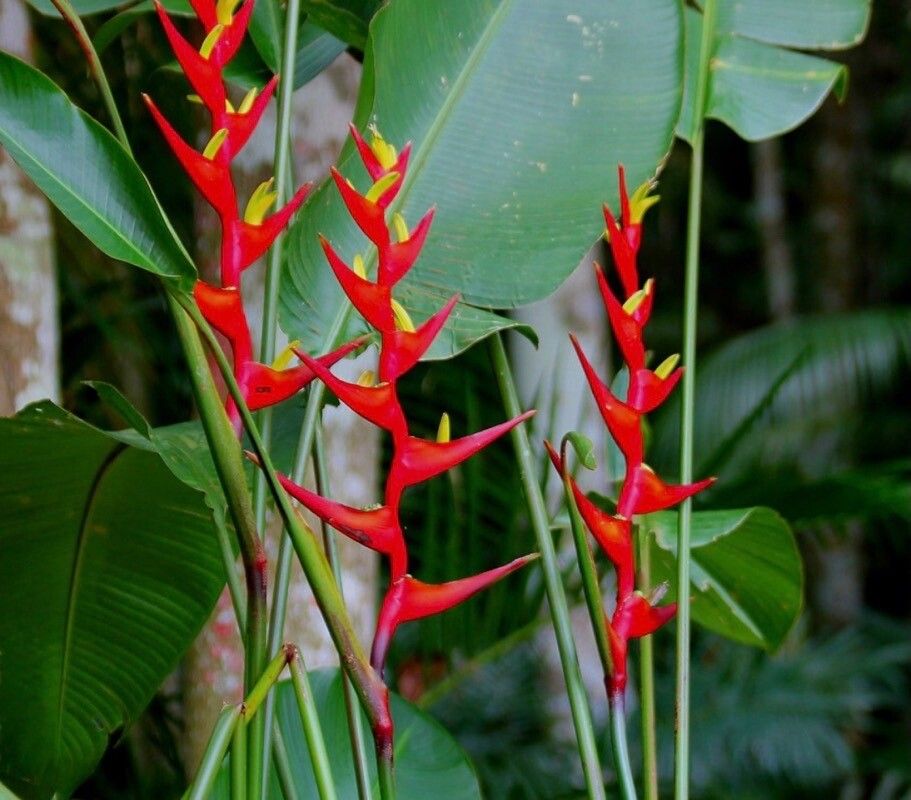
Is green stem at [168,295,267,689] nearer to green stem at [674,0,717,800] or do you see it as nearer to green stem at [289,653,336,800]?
green stem at [289,653,336,800]

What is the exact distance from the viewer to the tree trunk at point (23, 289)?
0.74 metres

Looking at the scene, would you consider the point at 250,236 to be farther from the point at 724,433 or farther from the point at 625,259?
the point at 724,433

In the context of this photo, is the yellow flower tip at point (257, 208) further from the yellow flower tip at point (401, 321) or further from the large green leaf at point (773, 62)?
the large green leaf at point (773, 62)

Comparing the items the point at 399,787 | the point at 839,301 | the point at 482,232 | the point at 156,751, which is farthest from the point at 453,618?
the point at 839,301

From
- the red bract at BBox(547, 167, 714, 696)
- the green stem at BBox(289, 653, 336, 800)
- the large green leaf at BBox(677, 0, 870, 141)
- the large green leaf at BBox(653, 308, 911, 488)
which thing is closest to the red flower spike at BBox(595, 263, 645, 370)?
the red bract at BBox(547, 167, 714, 696)

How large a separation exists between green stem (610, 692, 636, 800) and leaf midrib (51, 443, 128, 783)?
10.3 inches

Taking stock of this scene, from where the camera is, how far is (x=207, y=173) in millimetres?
449

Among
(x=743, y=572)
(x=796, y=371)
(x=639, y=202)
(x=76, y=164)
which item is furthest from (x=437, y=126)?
(x=796, y=371)

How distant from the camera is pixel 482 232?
0.62 metres

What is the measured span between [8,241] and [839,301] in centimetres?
258

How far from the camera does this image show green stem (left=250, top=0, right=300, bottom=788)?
1.42 ft

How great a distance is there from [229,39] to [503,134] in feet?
0.69

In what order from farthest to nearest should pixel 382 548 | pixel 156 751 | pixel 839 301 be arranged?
pixel 839 301
pixel 156 751
pixel 382 548

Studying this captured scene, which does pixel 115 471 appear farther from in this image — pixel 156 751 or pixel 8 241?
pixel 156 751
